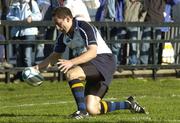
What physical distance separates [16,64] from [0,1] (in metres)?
1.70

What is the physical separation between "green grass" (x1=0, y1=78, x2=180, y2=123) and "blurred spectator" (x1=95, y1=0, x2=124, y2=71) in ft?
2.53

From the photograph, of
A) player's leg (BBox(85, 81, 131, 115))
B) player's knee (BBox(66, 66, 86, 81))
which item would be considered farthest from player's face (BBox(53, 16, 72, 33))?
player's leg (BBox(85, 81, 131, 115))

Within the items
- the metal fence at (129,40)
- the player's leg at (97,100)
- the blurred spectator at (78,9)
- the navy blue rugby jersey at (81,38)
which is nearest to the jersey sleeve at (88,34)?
the navy blue rugby jersey at (81,38)

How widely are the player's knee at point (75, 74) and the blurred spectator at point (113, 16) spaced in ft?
27.0

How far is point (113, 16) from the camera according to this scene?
1923cm

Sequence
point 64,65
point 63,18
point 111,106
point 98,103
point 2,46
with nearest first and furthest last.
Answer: point 64,65 → point 63,18 → point 98,103 → point 111,106 → point 2,46

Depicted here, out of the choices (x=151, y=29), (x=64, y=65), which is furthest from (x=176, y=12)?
(x=64, y=65)

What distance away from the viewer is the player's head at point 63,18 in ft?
34.6

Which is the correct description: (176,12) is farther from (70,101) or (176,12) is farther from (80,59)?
(80,59)

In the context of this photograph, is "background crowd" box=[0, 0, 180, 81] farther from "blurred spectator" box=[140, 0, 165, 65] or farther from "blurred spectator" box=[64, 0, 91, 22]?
"blurred spectator" box=[64, 0, 91, 22]

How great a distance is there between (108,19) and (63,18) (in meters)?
8.83

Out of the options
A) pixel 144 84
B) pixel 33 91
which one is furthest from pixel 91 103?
pixel 144 84

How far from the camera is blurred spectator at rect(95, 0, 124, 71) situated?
18.9 metres

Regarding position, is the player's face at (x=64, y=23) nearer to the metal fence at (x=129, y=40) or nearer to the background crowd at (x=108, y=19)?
the background crowd at (x=108, y=19)
